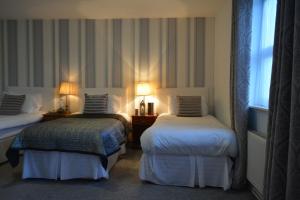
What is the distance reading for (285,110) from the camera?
1.43 metres

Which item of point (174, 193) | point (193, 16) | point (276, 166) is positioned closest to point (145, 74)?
point (193, 16)

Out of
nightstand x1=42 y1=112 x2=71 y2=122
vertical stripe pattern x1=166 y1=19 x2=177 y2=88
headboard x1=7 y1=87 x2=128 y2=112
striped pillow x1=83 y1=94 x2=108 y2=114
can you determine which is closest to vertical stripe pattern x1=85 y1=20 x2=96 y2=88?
headboard x1=7 y1=87 x2=128 y2=112

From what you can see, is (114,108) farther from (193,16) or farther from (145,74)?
(193,16)

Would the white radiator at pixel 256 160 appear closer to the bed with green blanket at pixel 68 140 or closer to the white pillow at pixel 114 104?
the bed with green blanket at pixel 68 140

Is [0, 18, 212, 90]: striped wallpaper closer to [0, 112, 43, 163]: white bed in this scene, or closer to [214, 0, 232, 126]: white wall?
[214, 0, 232, 126]: white wall

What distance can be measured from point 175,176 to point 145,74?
2.41 metres

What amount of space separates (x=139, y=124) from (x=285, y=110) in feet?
10.3

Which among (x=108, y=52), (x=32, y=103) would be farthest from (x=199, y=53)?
Answer: (x=32, y=103)

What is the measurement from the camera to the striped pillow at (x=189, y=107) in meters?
4.02

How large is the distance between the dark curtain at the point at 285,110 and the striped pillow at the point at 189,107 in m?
2.41

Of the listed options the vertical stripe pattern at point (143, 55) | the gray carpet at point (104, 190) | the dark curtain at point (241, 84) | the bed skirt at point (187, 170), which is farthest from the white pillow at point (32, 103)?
the dark curtain at point (241, 84)

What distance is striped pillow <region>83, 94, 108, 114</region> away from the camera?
4.28m

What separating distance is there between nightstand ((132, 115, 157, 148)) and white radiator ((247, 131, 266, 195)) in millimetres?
2108

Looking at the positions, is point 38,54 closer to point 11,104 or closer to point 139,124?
point 11,104
